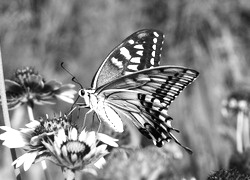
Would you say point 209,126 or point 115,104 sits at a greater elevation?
point 115,104

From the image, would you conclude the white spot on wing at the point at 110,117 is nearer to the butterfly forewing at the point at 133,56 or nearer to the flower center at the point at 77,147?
the butterfly forewing at the point at 133,56

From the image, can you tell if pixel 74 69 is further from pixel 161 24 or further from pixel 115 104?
pixel 115 104

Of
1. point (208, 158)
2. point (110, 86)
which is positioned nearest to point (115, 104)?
point (110, 86)

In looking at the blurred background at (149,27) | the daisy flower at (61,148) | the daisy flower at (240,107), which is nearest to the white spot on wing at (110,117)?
the daisy flower at (61,148)

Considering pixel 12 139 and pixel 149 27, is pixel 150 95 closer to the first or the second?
pixel 12 139

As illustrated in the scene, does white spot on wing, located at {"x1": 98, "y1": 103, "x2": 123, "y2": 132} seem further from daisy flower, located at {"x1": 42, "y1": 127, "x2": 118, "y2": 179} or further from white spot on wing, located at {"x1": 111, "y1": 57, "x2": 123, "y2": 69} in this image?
daisy flower, located at {"x1": 42, "y1": 127, "x2": 118, "y2": 179}

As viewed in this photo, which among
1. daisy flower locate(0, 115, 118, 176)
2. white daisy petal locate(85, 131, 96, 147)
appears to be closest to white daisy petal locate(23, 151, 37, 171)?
daisy flower locate(0, 115, 118, 176)
